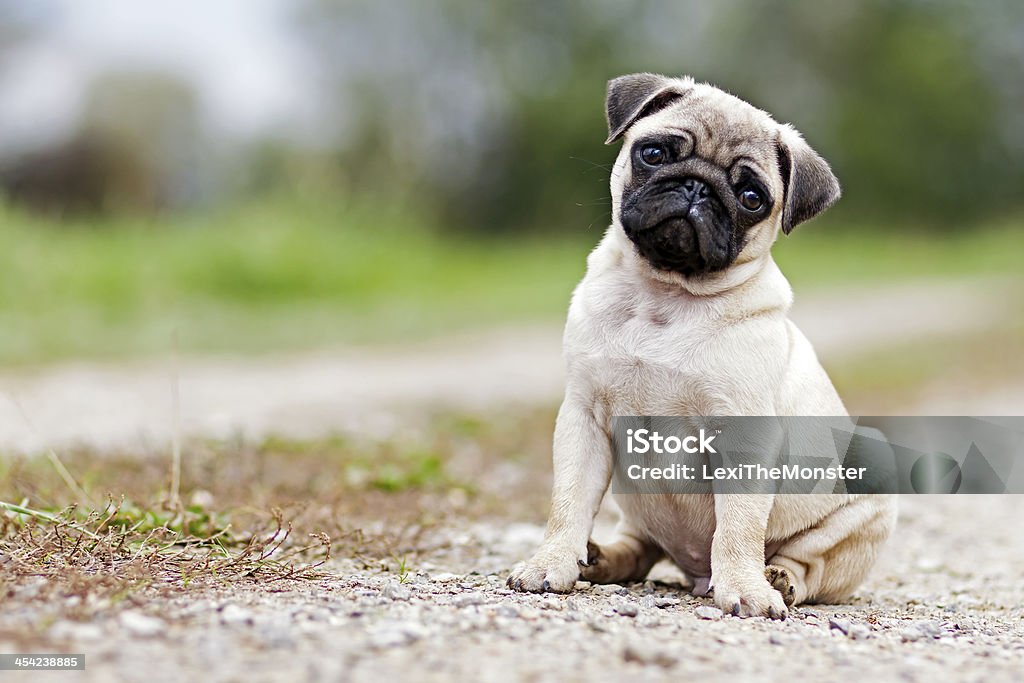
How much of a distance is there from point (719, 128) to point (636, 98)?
0.42 m

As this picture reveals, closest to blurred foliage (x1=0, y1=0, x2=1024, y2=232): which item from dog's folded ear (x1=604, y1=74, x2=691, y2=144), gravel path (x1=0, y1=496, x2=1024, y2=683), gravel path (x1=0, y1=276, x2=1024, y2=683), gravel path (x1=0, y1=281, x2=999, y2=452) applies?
gravel path (x1=0, y1=281, x2=999, y2=452)

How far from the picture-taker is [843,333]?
54.7ft

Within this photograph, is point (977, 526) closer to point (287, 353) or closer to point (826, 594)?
point (826, 594)

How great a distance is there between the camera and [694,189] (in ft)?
14.4

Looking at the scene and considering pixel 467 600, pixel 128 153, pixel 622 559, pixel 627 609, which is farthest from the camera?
pixel 128 153

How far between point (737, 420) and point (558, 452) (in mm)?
683

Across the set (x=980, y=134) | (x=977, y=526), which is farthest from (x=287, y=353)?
(x=980, y=134)

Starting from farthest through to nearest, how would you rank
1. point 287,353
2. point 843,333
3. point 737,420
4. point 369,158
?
point 369,158 → point 843,333 → point 287,353 → point 737,420

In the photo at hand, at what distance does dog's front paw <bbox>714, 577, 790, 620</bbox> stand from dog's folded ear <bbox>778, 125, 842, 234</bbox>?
1.41 metres

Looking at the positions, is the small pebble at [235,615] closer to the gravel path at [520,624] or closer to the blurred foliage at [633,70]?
the gravel path at [520,624]

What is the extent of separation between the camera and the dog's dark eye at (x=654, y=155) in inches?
178

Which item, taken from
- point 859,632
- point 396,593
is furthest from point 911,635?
point 396,593

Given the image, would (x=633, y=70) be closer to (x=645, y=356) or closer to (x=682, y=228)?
(x=682, y=228)

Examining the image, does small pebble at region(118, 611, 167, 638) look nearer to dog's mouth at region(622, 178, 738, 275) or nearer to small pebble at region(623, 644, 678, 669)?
small pebble at region(623, 644, 678, 669)
